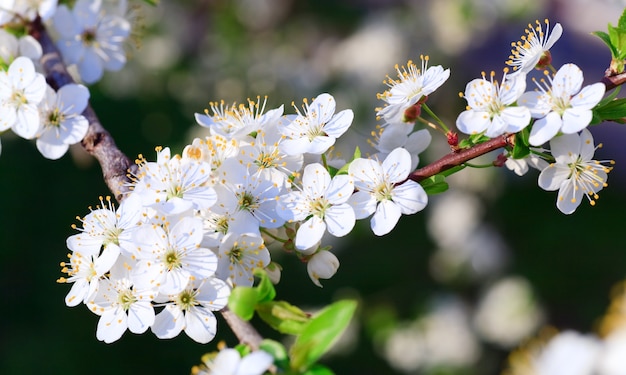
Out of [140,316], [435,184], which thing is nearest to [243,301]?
[140,316]

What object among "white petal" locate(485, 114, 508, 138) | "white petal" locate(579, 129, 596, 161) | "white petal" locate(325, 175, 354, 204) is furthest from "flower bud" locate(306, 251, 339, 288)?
"white petal" locate(579, 129, 596, 161)

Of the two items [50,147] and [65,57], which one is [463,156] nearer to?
[50,147]

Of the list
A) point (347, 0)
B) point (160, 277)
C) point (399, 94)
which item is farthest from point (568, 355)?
point (347, 0)

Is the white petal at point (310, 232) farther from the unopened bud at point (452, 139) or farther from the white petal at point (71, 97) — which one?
the white petal at point (71, 97)

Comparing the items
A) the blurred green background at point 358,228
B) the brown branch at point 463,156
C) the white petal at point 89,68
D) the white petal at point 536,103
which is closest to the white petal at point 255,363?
the brown branch at point 463,156

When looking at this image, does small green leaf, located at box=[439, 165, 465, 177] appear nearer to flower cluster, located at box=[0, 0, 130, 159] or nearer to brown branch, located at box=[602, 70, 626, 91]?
brown branch, located at box=[602, 70, 626, 91]

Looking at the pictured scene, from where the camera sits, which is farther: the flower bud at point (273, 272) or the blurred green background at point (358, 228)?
the blurred green background at point (358, 228)

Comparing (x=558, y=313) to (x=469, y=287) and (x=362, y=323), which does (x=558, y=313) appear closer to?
(x=469, y=287)
